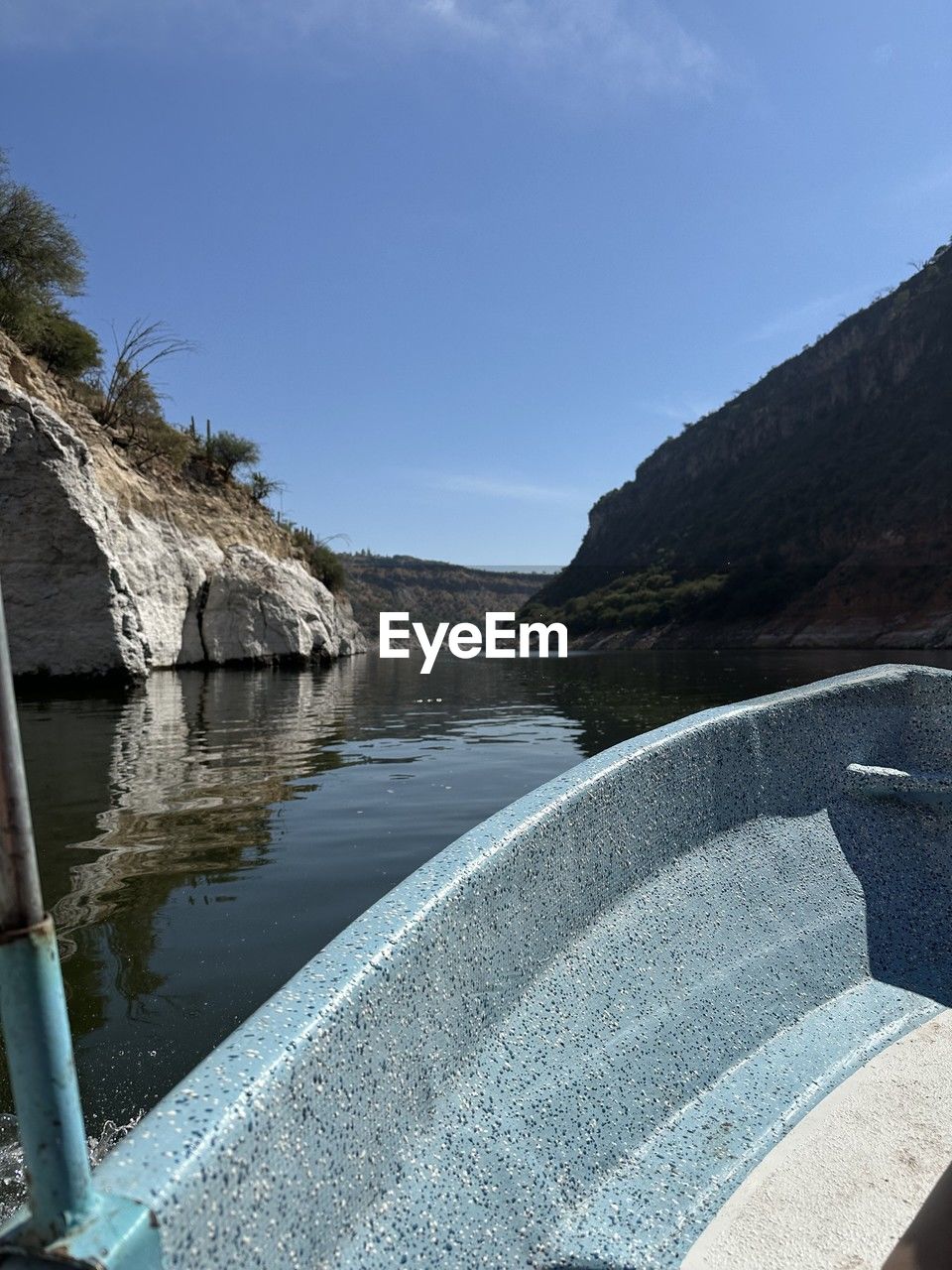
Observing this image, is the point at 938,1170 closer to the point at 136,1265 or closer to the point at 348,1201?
the point at 348,1201

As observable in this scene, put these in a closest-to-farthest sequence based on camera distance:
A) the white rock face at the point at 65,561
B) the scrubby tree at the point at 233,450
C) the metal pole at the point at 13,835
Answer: the metal pole at the point at 13,835 < the white rock face at the point at 65,561 < the scrubby tree at the point at 233,450

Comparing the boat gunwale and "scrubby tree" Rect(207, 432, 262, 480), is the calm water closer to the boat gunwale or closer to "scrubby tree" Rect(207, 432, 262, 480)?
the boat gunwale

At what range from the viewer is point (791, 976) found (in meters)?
1.94

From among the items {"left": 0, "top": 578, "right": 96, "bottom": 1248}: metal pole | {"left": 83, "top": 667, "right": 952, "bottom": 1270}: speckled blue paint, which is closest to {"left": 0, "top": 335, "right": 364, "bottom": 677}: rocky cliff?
{"left": 83, "top": 667, "right": 952, "bottom": 1270}: speckled blue paint

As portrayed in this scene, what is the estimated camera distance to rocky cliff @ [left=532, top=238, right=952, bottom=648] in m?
45.8

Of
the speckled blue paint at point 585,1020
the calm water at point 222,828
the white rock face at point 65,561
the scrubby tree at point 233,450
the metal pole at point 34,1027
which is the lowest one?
the calm water at point 222,828

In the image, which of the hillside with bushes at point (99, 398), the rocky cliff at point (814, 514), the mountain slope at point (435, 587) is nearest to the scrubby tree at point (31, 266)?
the hillside with bushes at point (99, 398)

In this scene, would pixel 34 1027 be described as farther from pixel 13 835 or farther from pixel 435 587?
pixel 435 587

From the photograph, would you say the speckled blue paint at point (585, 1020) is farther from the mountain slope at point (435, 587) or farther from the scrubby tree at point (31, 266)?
the mountain slope at point (435, 587)

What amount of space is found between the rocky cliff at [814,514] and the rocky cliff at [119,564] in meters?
27.7

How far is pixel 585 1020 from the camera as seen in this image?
1466 mm

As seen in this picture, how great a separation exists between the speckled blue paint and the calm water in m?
1.37

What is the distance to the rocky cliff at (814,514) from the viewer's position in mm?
45812

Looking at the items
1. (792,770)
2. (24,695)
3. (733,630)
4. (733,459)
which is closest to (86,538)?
(24,695)
